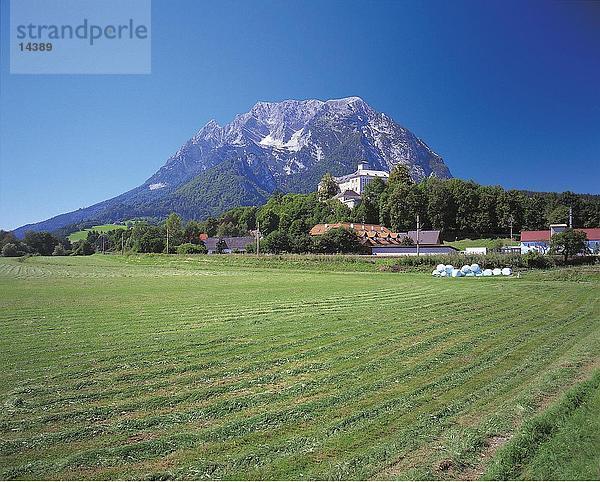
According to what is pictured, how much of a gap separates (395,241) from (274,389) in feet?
288

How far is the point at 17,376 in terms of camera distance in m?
9.88

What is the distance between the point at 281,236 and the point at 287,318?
236ft

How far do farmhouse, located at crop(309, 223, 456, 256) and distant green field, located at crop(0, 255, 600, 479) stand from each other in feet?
213

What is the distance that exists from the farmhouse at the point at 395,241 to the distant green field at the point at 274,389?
213 ft

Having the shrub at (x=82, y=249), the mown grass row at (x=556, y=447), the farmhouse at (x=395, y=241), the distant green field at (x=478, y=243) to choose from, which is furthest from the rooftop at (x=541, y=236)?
the shrub at (x=82, y=249)

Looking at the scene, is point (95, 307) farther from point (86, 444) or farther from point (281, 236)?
point (281, 236)

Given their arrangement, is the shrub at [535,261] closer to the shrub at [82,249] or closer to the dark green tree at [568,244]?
the dark green tree at [568,244]

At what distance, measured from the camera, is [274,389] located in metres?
9.07

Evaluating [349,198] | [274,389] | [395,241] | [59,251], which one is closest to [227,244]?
[59,251]

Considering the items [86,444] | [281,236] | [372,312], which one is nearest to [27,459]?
[86,444]

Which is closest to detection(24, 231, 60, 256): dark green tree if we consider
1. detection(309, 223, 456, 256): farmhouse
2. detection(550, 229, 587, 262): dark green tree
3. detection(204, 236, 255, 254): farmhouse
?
detection(204, 236, 255, 254): farmhouse

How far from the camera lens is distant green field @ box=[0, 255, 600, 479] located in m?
6.10

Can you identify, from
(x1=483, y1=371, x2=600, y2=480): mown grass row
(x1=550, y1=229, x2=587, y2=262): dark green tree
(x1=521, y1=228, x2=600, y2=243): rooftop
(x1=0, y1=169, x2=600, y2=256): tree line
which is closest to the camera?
(x1=483, y1=371, x2=600, y2=480): mown grass row

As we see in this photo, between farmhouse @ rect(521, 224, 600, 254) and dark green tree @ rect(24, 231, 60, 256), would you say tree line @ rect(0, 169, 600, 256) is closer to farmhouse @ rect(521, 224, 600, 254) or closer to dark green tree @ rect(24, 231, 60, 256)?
dark green tree @ rect(24, 231, 60, 256)
